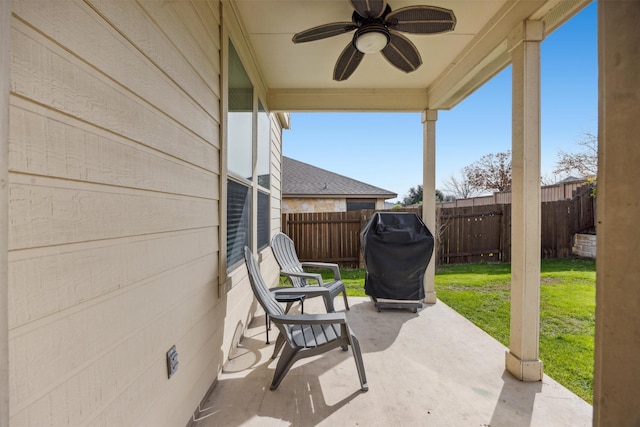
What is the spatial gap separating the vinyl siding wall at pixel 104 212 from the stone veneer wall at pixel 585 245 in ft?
29.7

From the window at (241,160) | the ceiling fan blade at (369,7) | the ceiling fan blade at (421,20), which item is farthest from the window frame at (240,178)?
the ceiling fan blade at (421,20)

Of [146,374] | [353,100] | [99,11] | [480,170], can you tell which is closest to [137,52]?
[99,11]

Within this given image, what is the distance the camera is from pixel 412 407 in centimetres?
203

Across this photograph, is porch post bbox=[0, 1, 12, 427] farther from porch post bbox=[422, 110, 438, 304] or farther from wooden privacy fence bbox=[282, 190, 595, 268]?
wooden privacy fence bbox=[282, 190, 595, 268]

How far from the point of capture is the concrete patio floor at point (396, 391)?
192 cm

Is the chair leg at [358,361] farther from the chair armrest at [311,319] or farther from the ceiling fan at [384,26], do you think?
the ceiling fan at [384,26]

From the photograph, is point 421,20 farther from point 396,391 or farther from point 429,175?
point 396,391

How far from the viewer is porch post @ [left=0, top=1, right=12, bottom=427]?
675 mm

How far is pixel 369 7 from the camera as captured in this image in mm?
2229

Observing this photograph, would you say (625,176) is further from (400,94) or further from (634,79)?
(400,94)


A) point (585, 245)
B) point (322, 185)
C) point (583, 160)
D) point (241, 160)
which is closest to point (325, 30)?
point (241, 160)

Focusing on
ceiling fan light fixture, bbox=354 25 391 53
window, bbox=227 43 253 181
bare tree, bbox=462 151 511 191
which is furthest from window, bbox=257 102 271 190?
bare tree, bbox=462 151 511 191

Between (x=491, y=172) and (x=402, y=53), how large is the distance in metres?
19.6

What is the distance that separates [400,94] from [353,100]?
0.71m
